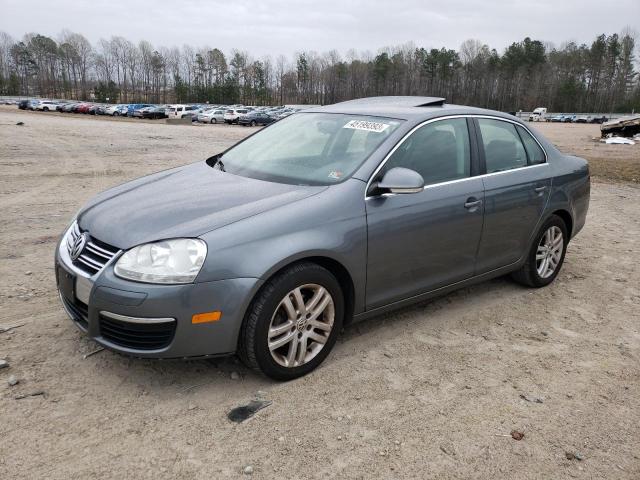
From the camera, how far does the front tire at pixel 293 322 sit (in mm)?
3057

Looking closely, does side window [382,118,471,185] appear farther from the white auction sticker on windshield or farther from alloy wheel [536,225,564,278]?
alloy wheel [536,225,564,278]

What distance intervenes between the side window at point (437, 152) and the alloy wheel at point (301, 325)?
0.99 metres

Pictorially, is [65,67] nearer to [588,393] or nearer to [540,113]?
[540,113]

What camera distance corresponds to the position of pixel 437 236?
12.8 ft

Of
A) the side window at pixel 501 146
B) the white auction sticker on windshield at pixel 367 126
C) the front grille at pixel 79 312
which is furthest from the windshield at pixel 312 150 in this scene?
the front grille at pixel 79 312

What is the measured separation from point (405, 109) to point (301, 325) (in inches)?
76.5

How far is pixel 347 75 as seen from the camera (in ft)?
451

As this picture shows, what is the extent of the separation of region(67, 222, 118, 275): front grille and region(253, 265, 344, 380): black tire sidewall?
3.01 feet

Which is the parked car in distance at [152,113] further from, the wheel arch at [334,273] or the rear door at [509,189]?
the wheel arch at [334,273]

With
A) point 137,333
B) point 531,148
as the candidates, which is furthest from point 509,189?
point 137,333

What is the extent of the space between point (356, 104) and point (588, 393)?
2.83m

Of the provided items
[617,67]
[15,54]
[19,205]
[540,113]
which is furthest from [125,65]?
[19,205]

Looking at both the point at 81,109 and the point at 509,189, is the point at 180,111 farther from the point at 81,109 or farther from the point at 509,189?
the point at 509,189

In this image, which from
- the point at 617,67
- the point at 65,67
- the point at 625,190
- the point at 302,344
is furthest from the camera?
the point at 65,67
